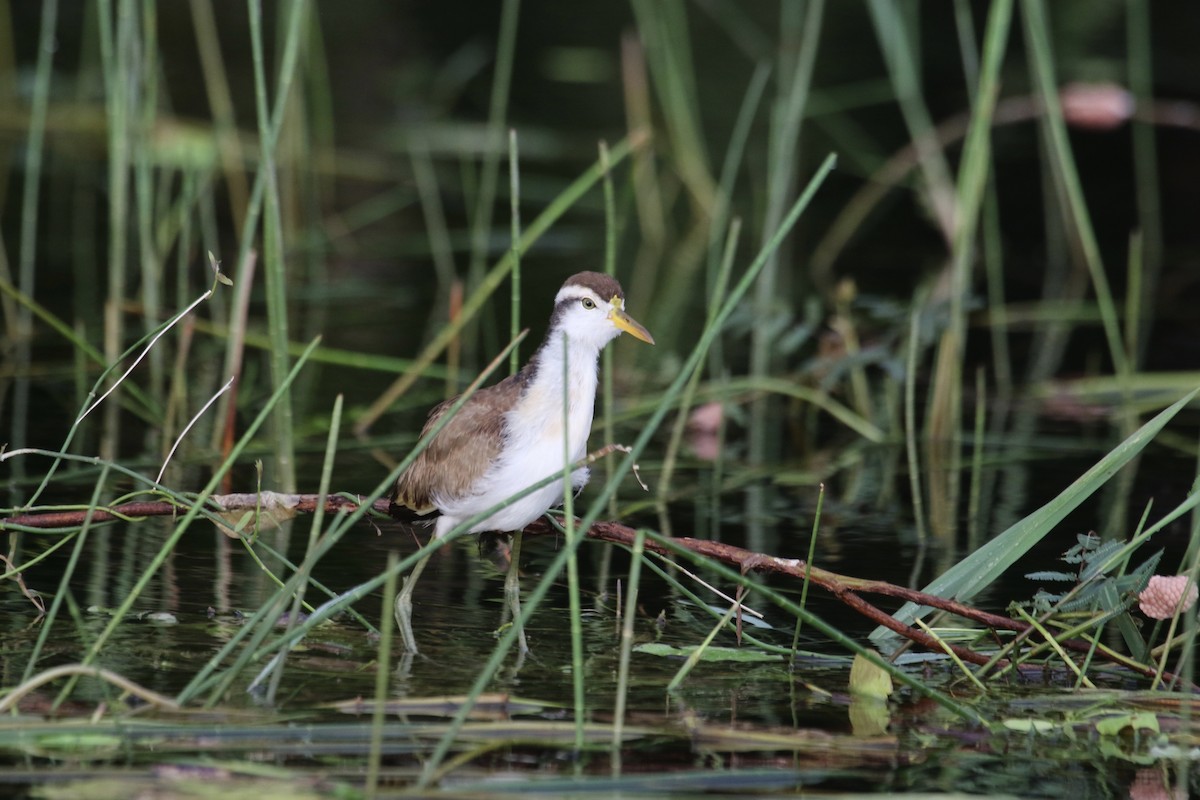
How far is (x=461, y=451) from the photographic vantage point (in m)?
5.23

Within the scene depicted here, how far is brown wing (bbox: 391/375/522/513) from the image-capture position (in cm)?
518

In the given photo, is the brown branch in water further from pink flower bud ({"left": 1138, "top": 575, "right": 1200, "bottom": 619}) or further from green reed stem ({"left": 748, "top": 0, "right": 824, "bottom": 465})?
green reed stem ({"left": 748, "top": 0, "right": 824, "bottom": 465})

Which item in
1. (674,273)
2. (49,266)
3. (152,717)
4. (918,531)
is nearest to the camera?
(152,717)

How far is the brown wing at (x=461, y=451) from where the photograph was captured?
17.0 feet

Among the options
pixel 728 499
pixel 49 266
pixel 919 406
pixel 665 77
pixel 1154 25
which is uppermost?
pixel 1154 25

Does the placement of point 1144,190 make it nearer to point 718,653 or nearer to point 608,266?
point 608,266

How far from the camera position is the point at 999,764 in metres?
4.35

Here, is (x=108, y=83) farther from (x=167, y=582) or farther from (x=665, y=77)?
(x=665, y=77)

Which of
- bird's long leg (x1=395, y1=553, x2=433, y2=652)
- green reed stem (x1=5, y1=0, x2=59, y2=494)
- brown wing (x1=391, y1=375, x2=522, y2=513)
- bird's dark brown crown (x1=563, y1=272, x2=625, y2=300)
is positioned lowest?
bird's long leg (x1=395, y1=553, x2=433, y2=652)

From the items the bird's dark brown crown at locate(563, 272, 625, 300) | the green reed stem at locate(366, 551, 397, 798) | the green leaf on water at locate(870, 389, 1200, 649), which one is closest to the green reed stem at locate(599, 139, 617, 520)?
the bird's dark brown crown at locate(563, 272, 625, 300)

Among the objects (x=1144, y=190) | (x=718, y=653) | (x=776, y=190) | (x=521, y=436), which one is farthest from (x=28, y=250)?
(x=1144, y=190)

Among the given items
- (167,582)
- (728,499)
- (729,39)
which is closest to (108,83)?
(167,582)

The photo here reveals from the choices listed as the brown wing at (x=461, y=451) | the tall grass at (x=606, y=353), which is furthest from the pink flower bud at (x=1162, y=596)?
the brown wing at (x=461, y=451)

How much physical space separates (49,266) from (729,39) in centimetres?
836
